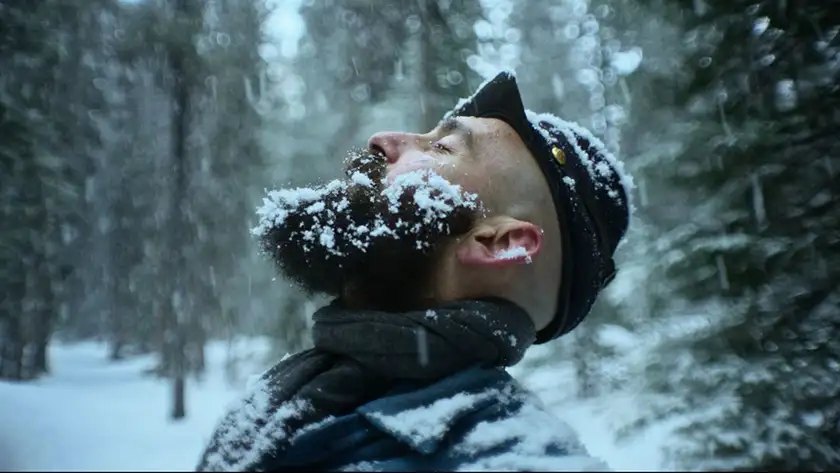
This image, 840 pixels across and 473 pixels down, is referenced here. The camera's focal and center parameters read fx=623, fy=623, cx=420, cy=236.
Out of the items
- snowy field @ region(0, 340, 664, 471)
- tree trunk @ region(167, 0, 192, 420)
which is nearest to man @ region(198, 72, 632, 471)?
snowy field @ region(0, 340, 664, 471)

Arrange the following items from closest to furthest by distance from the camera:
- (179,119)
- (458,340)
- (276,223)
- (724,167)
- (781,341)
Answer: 1. (458,340)
2. (276,223)
3. (781,341)
4. (724,167)
5. (179,119)

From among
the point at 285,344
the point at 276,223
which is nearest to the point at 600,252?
the point at 276,223

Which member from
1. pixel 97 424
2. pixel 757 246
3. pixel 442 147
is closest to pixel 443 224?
pixel 442 147

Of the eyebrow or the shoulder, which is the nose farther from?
the shoulder

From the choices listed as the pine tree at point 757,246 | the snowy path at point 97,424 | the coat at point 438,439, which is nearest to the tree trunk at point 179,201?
the snowy path at point 97,424

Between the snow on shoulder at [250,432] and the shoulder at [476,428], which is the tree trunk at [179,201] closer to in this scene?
the snow on shoulder at [250,432]

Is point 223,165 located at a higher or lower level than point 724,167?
higher

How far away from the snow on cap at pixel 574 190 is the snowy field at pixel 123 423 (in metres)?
3.28

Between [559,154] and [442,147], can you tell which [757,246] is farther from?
[442,147]

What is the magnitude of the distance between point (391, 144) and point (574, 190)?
0.42 metres

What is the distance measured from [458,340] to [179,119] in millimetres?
8324

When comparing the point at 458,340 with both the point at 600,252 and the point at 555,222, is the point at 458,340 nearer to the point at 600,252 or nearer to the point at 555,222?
the point at 555,222

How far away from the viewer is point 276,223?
50.6 inches

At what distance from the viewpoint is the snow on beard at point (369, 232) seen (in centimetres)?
123
